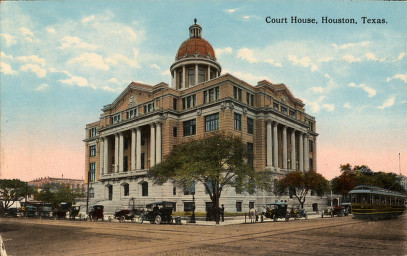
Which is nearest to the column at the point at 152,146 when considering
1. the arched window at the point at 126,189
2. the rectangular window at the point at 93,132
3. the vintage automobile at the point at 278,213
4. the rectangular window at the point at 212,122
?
the arched window at the point at 126,189

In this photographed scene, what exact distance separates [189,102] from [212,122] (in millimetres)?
7953

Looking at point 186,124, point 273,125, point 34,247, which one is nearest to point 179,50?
point 186,124

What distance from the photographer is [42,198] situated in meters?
81.9

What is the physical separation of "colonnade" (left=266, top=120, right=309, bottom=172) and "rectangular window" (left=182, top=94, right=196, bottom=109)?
14.1 m

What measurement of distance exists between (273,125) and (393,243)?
45803 millimetres

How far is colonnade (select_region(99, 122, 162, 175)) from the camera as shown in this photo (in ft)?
204

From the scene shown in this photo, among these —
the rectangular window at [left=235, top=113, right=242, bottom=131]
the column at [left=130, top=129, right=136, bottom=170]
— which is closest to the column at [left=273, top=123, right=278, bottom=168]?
the rectangular window at [left=235, top=113, right=242, bottom=131]

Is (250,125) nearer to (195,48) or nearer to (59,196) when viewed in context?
(195,48)

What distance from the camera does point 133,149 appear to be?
67500mm

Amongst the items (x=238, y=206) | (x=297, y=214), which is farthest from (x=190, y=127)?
(x=297, y=214)

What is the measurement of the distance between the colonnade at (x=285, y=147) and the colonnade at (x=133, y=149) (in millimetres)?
19721

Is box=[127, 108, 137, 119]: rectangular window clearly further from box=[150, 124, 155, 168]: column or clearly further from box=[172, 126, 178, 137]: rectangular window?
box=[172, 126, 178, 137]: rectangular window

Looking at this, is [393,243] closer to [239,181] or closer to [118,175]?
[239,181]

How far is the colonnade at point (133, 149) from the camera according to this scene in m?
62.1
